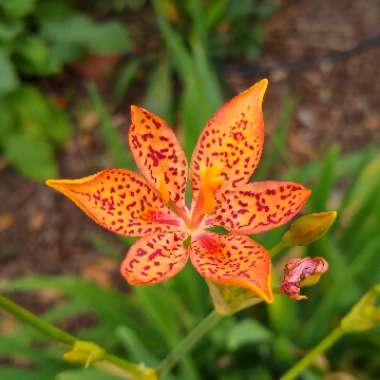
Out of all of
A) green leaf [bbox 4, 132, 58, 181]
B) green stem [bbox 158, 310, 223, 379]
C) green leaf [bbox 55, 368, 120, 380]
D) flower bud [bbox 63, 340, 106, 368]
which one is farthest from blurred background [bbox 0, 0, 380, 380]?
flower bud [bbox 63, 340, 106, 368]

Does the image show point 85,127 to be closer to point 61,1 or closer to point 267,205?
point 61,1

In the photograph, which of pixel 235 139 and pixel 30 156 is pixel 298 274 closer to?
pixel 235 139

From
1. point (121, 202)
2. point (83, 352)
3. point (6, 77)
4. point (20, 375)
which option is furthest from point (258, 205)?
point (6, 77)

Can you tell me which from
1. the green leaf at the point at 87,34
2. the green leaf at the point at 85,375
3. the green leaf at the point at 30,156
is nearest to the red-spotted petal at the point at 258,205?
the green leaf at the point at 85,375

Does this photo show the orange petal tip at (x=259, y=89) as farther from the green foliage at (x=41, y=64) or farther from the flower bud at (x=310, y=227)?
the green foliage at (x=41, y=64)

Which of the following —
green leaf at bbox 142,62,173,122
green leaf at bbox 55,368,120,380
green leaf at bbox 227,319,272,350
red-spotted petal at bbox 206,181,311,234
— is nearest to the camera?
red-spotted petal at bbox 206,181,311,234

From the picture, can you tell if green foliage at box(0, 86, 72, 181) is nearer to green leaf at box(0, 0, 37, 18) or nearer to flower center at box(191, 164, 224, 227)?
green leaf at box(0, 0, 37, 18)
